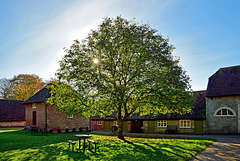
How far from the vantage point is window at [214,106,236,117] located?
25834mm

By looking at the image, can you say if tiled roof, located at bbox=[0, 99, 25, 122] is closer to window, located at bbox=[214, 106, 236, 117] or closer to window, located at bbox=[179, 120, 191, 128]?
window, located at bbox=[179, 120, 191, 128]

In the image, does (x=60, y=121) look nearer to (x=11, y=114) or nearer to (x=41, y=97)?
(x=41, y=97)

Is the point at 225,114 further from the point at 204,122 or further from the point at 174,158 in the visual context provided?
the point at 174,158

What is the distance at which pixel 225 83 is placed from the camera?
27.9 metres

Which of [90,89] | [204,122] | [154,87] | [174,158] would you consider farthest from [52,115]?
[174,158]

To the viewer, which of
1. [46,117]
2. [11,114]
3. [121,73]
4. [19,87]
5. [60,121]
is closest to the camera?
[121,73]

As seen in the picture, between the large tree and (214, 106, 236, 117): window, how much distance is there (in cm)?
1137

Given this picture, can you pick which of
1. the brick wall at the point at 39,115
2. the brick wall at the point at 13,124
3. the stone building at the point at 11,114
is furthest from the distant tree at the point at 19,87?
the brick wall at the point at 39,115

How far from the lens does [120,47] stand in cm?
1767

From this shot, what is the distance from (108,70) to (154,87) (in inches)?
181

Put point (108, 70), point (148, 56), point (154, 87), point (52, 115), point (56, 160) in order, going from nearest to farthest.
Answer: point (56, 160) < point (154, 87) < point (148, 56) < point (108, 70) < point (52, 115)

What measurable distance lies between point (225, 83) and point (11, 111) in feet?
131

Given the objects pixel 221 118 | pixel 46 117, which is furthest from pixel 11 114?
pixel 221 118

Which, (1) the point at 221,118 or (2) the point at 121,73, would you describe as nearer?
(2) the point at 121,73
